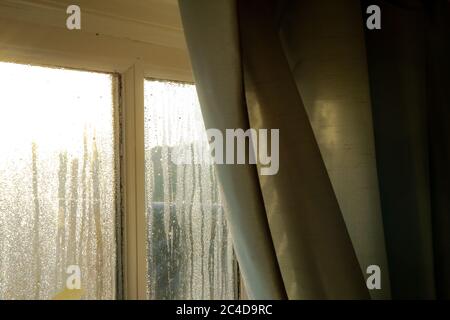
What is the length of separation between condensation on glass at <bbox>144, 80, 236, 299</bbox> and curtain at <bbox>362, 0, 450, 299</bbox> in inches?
14.2

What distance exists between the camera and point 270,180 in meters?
0.95

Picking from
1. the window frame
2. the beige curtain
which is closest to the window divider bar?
the window frame

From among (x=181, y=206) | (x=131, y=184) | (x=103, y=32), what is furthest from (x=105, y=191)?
(x=103, y=32)

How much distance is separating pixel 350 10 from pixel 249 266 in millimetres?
474

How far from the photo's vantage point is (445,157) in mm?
1162

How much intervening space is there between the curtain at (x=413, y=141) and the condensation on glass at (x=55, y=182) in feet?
1.64

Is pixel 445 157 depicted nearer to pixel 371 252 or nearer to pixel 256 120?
pixel 371 252

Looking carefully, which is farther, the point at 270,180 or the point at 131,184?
the point at 131,184

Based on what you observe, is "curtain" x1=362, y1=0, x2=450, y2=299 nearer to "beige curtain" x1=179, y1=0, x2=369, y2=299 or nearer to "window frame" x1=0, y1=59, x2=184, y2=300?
"beige curtain" x1=179, y1=0, x2=369, y2=299

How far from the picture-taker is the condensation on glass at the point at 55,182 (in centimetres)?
104

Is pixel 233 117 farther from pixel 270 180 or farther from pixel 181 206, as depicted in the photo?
pixel 181 206

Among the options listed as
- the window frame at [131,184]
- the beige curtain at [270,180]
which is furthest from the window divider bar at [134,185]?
the beige curtain at [270,180]

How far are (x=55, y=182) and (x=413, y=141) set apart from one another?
2.09 ft
